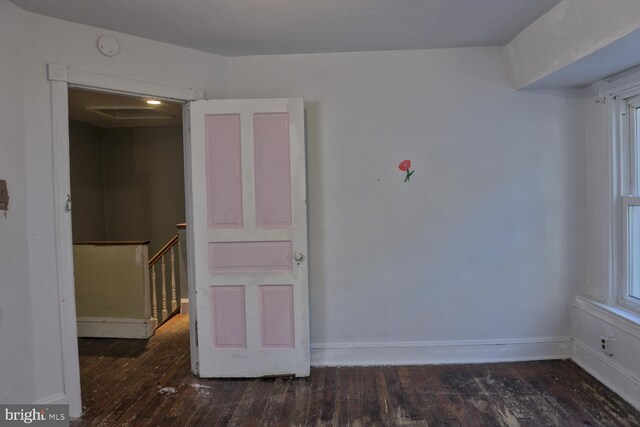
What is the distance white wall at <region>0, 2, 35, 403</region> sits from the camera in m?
1.96

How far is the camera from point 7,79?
1977mm

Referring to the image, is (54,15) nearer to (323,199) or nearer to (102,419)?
(323,199)

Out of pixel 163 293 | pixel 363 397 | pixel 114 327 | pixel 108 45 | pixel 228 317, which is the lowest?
pixel 363 397

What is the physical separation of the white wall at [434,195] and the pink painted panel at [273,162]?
273mm

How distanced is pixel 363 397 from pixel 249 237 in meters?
1.28

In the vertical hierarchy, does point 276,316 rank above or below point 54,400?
above

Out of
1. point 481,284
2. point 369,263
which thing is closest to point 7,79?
point 369,263

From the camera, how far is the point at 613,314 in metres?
2.42

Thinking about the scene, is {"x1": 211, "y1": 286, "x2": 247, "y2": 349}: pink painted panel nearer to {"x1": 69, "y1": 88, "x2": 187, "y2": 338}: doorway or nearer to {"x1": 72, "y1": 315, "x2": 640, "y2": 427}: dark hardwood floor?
{"x1": 72, "y1": 315, "x2": 640, "y2": 427}: dark hardwood floor

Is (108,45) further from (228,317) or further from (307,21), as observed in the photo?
(228,317)

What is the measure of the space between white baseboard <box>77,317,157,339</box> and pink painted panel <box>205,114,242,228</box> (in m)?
1.63

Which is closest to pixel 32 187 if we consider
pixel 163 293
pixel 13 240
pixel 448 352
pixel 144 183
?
pixel 13 240

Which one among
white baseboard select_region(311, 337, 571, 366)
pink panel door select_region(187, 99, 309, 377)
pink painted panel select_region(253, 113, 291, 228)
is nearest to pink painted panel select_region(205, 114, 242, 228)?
pink panel door select_region(187, 99, 309, 377)

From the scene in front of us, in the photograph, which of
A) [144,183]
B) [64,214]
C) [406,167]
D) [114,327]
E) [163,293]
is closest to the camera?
[64,214]
